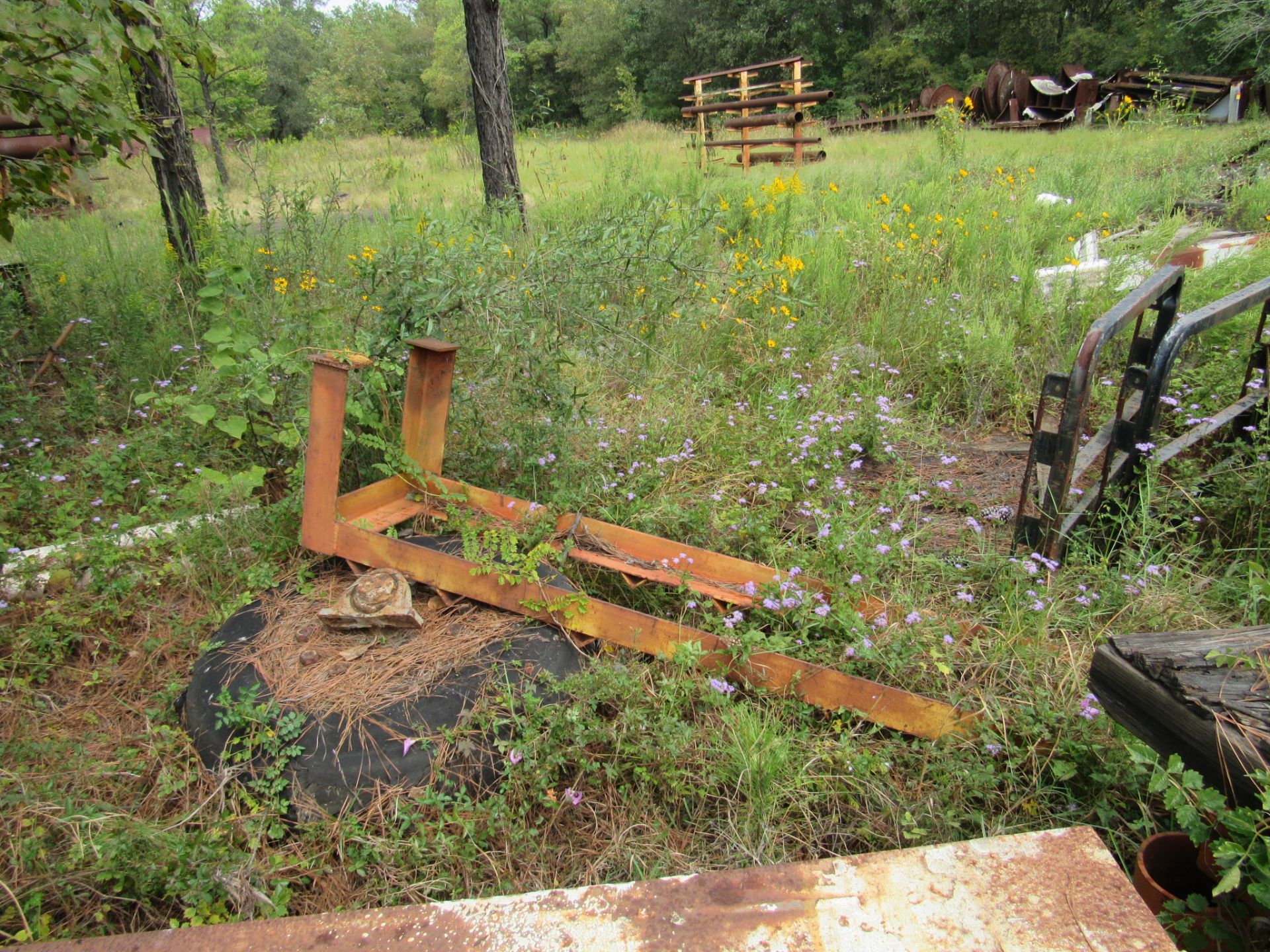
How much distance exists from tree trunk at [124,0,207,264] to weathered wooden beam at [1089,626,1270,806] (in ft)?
19.7

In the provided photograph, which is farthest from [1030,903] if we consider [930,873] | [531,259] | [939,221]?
[939,221]

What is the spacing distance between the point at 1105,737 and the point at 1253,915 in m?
0.67

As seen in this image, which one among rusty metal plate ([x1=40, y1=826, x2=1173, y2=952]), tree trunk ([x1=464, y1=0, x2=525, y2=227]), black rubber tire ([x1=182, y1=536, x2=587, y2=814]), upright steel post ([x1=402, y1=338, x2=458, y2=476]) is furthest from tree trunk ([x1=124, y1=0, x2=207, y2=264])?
rusty metal plate ([x1=40, y1=826, x2=1173, y2=952])

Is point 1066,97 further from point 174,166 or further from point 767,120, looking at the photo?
point 174,166

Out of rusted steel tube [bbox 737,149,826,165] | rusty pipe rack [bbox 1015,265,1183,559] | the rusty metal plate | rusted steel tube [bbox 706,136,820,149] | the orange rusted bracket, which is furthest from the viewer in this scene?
rusted steel tube [bbox 737,149,826,165]

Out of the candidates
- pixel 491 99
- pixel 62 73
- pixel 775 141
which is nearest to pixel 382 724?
pixel 62 73

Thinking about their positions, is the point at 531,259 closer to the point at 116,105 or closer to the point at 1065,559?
the point at 116,105

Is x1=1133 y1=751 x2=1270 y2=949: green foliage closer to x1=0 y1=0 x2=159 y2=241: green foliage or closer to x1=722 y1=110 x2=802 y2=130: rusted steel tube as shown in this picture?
x1=0 y1=0 x2=159 y2=241: green foliage

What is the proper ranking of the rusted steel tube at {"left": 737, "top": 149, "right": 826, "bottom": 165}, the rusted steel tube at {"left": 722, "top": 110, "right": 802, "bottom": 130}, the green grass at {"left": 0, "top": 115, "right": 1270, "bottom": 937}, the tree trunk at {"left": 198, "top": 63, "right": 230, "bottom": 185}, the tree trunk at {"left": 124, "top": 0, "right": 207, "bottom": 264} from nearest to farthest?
1. the green grass at {"left": 0, "top": 115, "right": 1270, "bottom": 937}
2. the tree trunk at {"left": 124, "top": 0, "right": 207, "bottom": 264}
3. the tree trunk at {"left": 198, "top": 63, "right": 230, "bottom": 185}
4. the rusted steel tube at {"left": 737, "top": 149, "right": 826, "bottom": 165}
5. the rusted steel tube at {"left": 722, "top": 110, "right": 802, "bottom": 130}

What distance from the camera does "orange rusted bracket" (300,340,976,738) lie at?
95.5 inches

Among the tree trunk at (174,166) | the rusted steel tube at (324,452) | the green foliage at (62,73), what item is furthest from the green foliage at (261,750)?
the tree trunk at (174,166)

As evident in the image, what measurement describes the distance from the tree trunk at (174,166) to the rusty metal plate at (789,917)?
17.6ft

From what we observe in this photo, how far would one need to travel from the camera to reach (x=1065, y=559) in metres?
3.05

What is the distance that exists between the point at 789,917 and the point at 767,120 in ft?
44.2
